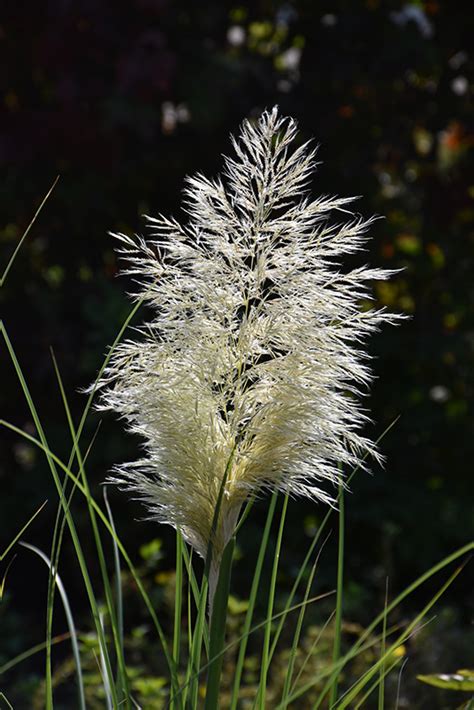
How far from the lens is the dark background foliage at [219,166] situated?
423cm

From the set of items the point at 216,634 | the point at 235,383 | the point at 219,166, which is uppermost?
the point at 219,166

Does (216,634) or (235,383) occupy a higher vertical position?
(235,383)

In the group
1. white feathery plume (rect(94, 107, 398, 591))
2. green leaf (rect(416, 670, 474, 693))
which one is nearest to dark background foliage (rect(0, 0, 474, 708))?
green leaf (rect(416, 670, 474, 693))

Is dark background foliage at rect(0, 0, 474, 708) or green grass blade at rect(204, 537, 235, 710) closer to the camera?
green grass blade at rect(204, 537, 235, 710)

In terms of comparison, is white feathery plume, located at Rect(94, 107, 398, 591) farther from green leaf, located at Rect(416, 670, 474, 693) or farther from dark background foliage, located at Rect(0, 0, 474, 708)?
dark background foliage, located at Rect(0, 0, 474, 708)

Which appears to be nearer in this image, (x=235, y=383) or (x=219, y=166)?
(x=235, y=383)

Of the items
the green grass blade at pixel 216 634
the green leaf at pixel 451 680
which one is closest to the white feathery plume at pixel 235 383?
the green grass blade at pixel 216 634

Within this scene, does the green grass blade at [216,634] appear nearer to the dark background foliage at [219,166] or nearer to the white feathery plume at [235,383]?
the white feathery plume at [235,383]

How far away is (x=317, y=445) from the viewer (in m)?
1.33

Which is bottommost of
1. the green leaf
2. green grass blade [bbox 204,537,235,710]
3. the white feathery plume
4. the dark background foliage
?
green grass blade [bbox 204,537,235,710]

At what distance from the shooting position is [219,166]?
479cm

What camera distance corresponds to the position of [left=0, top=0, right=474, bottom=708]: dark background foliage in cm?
423

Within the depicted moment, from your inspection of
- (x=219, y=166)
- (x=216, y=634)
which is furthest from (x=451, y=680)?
(x=219, y=166)

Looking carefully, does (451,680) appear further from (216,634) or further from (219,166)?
(219,166)
